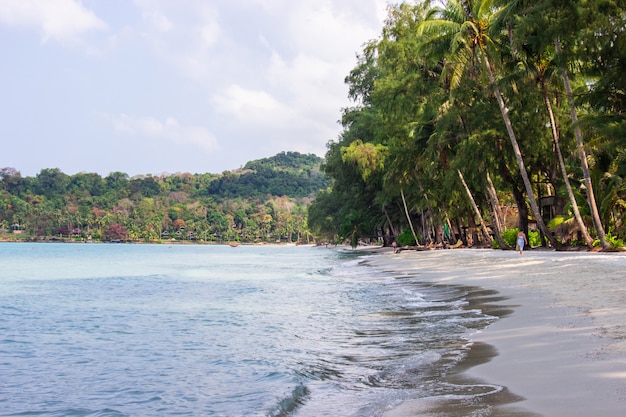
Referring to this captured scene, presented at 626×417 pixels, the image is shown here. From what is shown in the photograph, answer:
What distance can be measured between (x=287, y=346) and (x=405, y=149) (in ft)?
98.2

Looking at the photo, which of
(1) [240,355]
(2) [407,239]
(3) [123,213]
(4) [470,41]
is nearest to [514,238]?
(4) [470,41]

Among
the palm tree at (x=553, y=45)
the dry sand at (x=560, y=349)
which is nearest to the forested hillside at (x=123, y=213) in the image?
the palm tree at (x=553, y=45)

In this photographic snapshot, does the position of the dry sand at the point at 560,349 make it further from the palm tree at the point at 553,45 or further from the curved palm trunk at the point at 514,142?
the curved palm trunk at the point at 514,142

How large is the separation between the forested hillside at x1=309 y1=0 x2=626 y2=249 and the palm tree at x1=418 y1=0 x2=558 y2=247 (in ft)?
0.19

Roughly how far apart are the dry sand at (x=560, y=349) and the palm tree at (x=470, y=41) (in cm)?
1032

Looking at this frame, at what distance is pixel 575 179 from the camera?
26.6 m

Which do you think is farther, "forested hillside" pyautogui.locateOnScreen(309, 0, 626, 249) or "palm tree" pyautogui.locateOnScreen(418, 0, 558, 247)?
"palm tree" pyautogui.locateOnScreen(418, 0, 558, 247)

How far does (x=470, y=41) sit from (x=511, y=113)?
3322mm

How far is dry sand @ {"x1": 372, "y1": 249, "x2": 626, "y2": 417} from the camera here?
4529 mm

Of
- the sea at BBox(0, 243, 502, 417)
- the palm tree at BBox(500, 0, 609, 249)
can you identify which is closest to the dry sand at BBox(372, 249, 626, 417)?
the sea at BBox(0, 243, 502, 417)

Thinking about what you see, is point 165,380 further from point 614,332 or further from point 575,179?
point 575,179

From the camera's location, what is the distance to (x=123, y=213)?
582 ft

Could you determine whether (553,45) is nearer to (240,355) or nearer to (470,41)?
(470,41)

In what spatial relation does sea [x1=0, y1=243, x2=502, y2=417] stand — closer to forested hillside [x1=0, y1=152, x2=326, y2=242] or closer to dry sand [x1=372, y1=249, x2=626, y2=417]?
dry sand [x1=372, y1=249, x2=626, y2=417]
